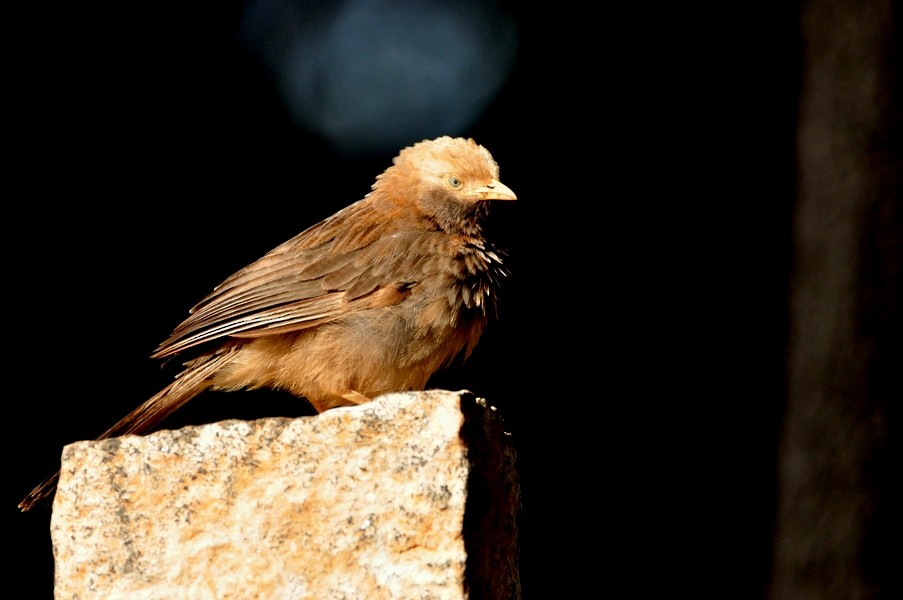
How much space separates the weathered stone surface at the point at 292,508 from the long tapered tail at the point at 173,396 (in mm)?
1082

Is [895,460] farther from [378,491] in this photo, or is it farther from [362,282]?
[378,491]

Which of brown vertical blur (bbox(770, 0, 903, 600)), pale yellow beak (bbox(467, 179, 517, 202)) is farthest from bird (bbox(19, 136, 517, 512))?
brown vertical blur (bbox(770, 0, 903, 600))

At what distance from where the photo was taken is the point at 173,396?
454 centimetres

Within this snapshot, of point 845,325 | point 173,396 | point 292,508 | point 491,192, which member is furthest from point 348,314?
point 845,325

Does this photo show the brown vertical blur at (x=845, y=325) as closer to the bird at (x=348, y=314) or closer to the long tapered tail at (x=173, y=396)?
the bird at (x=348, y=314)

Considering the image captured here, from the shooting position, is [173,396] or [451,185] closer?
[173,396]

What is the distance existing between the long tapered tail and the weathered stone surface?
1.08m

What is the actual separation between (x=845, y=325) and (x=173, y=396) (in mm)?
3259

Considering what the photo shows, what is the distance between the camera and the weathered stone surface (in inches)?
120

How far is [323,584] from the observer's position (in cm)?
306

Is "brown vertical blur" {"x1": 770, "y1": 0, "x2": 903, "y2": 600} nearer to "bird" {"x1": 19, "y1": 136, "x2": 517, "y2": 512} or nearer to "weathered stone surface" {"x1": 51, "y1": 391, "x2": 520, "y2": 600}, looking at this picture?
"bird" {"x1": 19, "y1": 136, "x2": 517, "y2": 512}

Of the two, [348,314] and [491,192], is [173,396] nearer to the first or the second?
[348,314]

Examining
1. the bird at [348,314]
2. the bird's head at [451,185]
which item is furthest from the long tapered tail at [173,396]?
the bird's head at [451,185]

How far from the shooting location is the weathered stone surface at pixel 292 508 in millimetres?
3047
